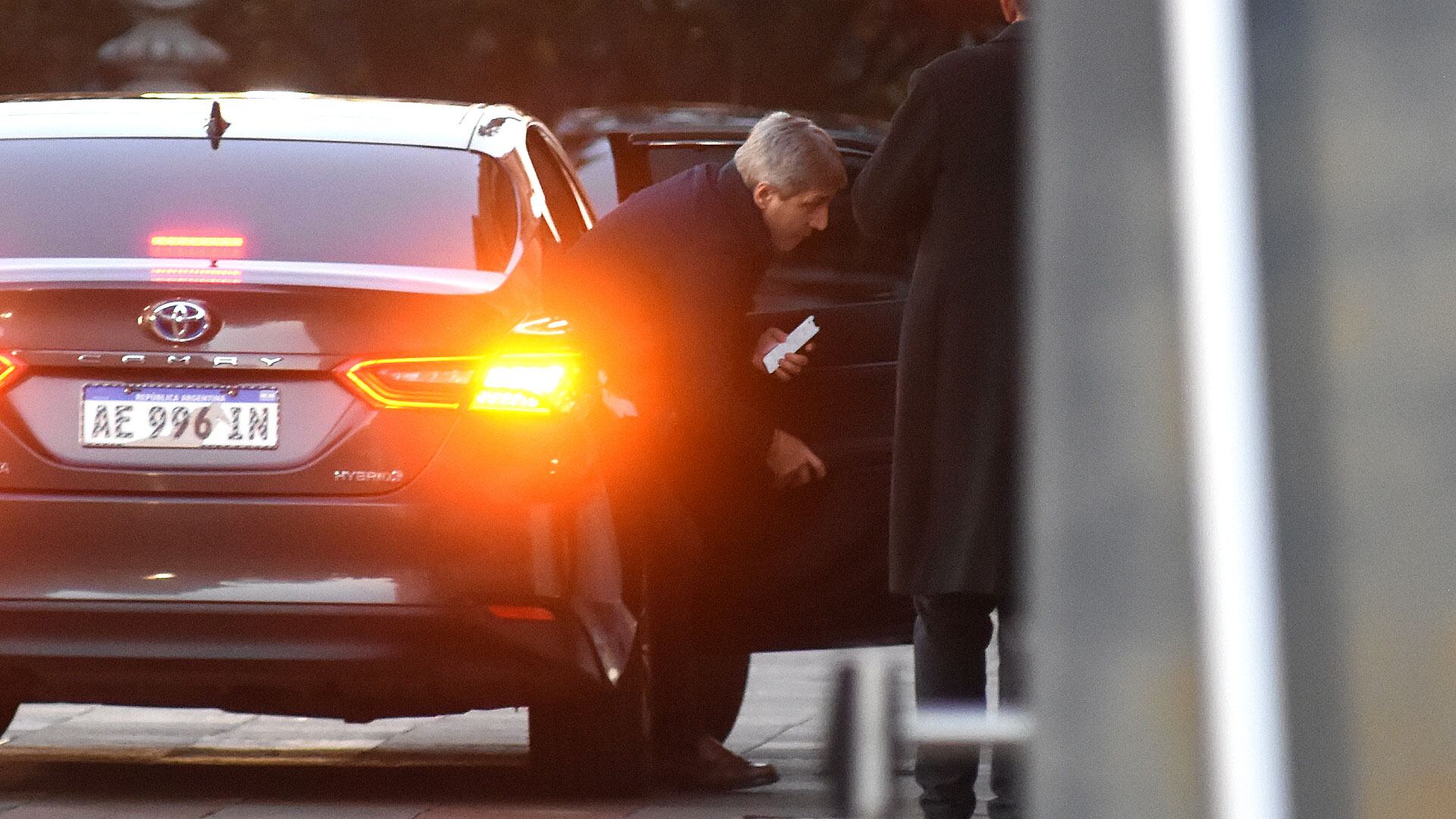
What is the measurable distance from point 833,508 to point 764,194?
0.75 metres

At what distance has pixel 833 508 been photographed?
638 centimetres

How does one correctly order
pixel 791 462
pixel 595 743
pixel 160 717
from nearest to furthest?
pixel 791 462 < pixel 595 743 < pixel 160 717

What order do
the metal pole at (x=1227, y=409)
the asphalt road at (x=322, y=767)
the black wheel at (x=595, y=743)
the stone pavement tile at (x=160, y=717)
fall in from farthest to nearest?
1. the stone pavement tile at (x=160, y=717)
2. the black wheel at (x=595, y=743)
3. the asphalt road at (x=322, y=767)
4. the metal pole at (x=1227, y=409)

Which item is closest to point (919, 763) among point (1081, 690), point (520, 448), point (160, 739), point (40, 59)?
point (520, 448)

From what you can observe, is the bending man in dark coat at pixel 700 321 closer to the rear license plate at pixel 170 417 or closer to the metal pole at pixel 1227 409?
the rear license plate at pixel 170 417

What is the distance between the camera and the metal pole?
4.51 ft

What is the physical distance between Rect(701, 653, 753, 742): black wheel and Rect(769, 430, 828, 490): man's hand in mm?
743

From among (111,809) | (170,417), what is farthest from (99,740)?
(170,417)

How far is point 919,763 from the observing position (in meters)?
5.18

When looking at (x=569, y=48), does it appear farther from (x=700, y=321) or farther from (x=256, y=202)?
(x=700, y=321)

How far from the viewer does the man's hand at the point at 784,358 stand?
623 centimetres

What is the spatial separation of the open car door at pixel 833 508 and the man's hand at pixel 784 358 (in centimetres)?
8

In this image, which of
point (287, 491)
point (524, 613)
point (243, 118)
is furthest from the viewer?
point (243, 118)

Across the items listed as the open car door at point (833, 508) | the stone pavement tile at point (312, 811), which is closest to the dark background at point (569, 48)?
the open car door at point (833, 508)
